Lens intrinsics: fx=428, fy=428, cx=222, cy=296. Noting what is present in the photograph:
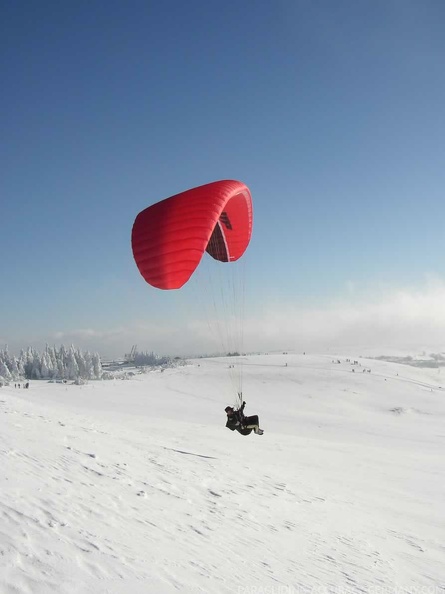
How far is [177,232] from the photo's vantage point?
33.1ft

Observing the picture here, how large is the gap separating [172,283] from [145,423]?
52.5ft

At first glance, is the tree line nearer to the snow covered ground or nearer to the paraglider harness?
the snow covered ground

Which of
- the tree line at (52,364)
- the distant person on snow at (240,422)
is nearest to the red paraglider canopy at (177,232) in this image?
the distant person on snow at (240,422)

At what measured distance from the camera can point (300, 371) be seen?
60625 millimetres

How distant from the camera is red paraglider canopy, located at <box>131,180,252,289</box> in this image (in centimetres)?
988

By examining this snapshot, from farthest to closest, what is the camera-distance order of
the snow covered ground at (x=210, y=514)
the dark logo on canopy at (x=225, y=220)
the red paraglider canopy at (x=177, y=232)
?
the dark logo on canopy at (x=225, y=220)
the red paraglider canopy at (x=177, y=232)
the snow covered ground at (x=210, y=514)

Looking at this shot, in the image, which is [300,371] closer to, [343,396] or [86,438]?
[343,396]

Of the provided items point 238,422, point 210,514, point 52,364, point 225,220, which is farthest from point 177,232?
point 52,364

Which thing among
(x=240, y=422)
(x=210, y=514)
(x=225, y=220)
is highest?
(x=225, y=220)

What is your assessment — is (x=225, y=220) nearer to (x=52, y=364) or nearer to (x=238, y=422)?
(x=238, y=422)

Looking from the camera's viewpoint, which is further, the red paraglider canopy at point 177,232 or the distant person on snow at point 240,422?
the distant person on snow at point 240,422

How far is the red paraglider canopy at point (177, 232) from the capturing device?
9.88 m

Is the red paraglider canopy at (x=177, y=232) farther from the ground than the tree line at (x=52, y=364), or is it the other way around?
the red paraglider canopy at (x=177, y=232)

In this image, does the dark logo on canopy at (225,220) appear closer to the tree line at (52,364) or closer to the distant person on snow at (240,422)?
the distant person on snow at (240,422)
